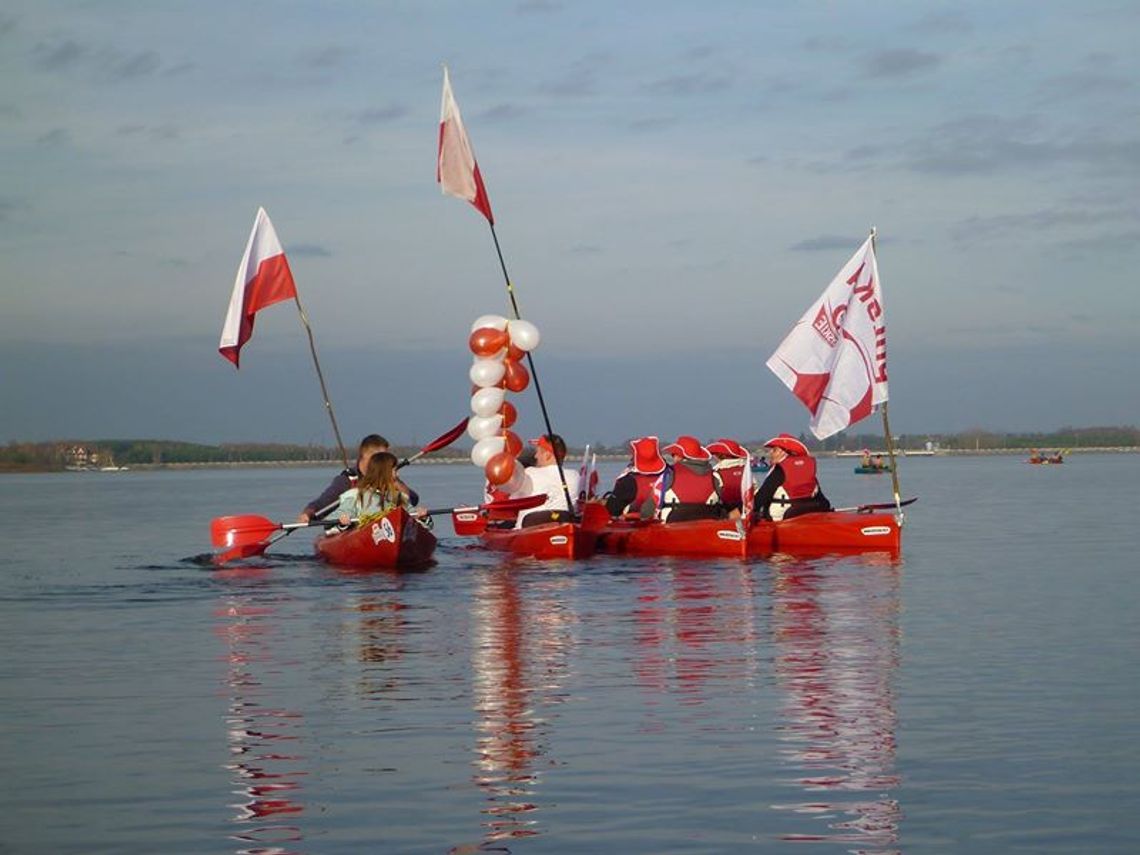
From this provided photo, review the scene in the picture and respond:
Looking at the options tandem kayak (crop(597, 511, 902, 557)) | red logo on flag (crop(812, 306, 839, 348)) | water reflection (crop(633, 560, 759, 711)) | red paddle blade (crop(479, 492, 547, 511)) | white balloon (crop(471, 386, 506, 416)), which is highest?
red logo on flag (crop(812, 306, 839, 348))

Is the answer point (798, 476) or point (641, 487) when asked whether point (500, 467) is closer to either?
point (641, 487)

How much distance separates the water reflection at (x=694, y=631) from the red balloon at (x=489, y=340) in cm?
442

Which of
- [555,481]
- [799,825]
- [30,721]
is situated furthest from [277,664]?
[555,481]

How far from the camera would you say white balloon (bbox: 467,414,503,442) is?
93.4 ft

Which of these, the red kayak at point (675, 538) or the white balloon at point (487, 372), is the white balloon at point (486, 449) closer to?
the white balloon at point (487, 372)

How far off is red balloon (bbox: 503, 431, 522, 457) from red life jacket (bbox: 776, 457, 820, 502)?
14.2 feet

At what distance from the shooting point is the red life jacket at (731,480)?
29.2 m

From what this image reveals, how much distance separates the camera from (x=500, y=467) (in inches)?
1121

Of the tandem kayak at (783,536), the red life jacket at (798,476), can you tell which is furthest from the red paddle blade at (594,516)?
the red life jacket at (798,476)

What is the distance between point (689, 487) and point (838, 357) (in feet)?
10.3

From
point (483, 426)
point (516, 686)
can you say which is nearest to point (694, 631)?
point (516, 686)

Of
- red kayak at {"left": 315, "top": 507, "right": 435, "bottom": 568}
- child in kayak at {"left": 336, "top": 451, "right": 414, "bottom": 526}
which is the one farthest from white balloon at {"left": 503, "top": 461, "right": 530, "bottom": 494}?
child in kayak at {"left": 336, "top": 451, "right": 414, "bottom": 526}

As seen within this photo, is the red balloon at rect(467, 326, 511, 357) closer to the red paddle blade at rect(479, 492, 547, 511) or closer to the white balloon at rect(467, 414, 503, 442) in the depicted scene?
the white balloon at rect(467, 414, 503, 442)

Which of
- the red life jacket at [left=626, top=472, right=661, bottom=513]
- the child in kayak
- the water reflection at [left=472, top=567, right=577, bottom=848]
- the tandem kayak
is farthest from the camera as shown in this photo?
the red life jacket at [left=626, top=472, right=661, bottom=513]
